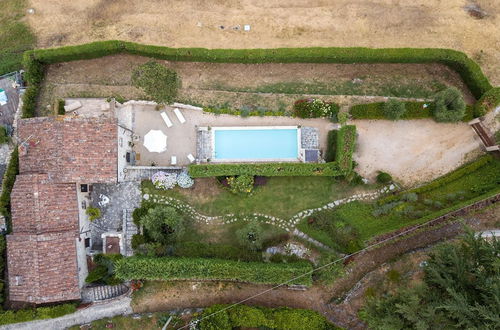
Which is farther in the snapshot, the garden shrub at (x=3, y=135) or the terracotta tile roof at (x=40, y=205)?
the garden shrub at (x=3, y=135)

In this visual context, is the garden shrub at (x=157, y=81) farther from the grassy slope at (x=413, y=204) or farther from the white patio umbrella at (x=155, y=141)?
the grassy slope at (x=413, y=204)

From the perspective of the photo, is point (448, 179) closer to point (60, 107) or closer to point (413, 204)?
point (413, 204)

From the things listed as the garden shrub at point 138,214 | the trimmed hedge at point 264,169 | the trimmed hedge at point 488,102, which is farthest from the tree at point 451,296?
the garden shrub at point 138,214

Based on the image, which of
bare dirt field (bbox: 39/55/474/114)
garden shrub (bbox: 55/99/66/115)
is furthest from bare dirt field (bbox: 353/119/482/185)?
garden shrub (bbox: 55/99/66/115)

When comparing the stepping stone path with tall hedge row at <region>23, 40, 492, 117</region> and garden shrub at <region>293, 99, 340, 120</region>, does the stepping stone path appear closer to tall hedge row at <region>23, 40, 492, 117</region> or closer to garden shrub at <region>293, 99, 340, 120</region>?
garden shrub at <region>293, 99, 340, 120</region>

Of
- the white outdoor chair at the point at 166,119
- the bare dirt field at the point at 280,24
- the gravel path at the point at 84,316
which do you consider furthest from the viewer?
the bare dirt field at the point at 280,24

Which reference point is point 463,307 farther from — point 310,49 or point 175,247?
point 310,49
